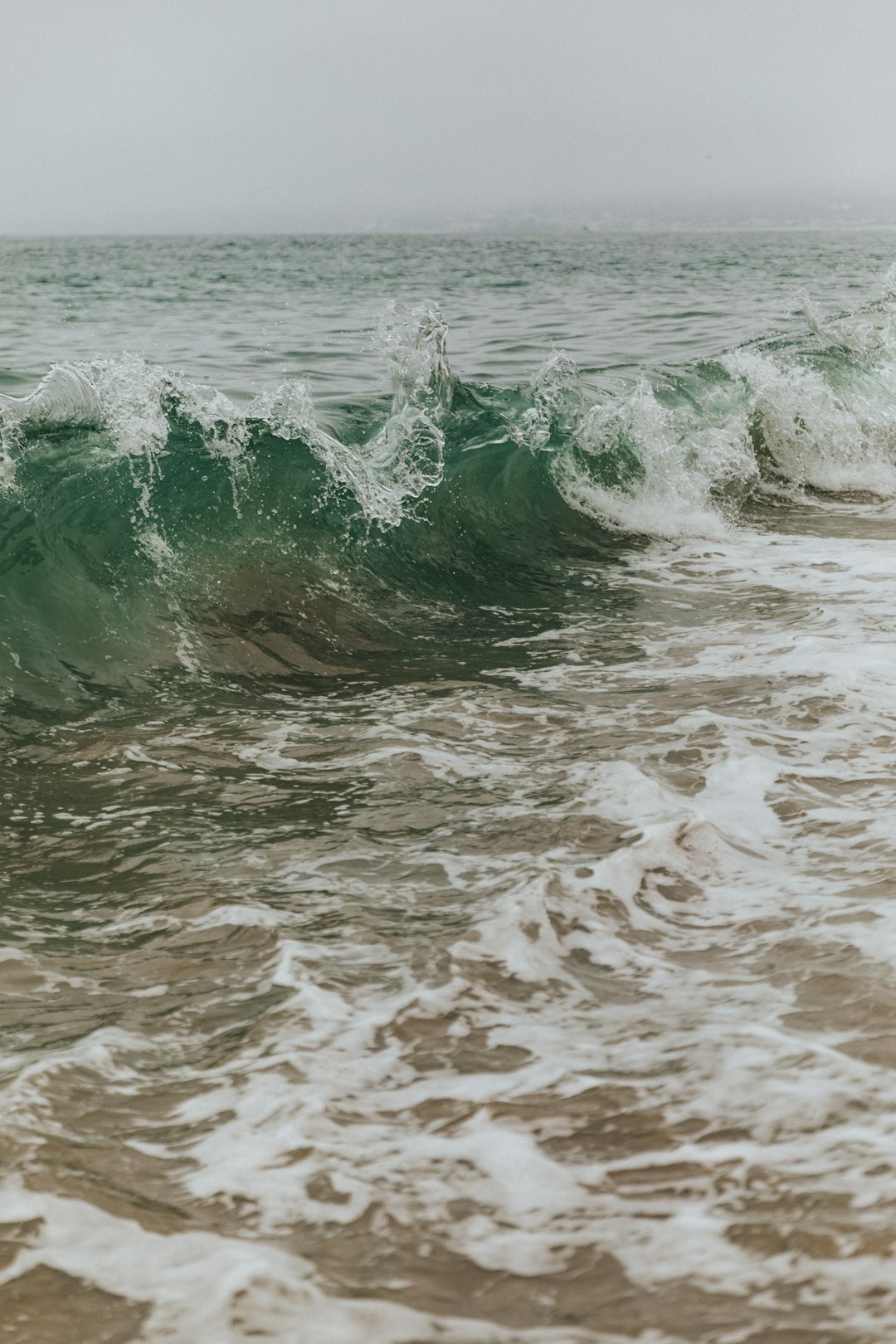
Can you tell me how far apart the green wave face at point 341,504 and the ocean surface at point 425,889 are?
4cm

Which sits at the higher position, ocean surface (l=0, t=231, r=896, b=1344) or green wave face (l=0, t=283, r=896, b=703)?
green wave face (l=0, t=283, r=896, b=703)

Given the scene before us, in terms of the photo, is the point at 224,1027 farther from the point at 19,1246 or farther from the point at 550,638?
the point at 550,638

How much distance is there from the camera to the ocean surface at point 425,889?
72.1 inches

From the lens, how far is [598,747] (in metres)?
4.30

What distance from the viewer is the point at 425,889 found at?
3.28m

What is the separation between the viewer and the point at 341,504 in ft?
25.4

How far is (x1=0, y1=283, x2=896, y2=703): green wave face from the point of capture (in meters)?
5.93

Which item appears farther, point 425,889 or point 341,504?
point 341,504

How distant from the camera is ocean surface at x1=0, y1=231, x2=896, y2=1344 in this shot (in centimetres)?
183

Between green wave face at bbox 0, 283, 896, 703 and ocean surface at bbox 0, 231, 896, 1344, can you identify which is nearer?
ocean surface at bbox 0, 231, 896, 1344

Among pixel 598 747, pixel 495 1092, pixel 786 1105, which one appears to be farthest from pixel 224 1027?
pixel 598 747

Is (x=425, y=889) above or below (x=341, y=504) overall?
below

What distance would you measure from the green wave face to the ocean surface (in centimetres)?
4

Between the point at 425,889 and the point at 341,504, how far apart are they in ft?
15.9
